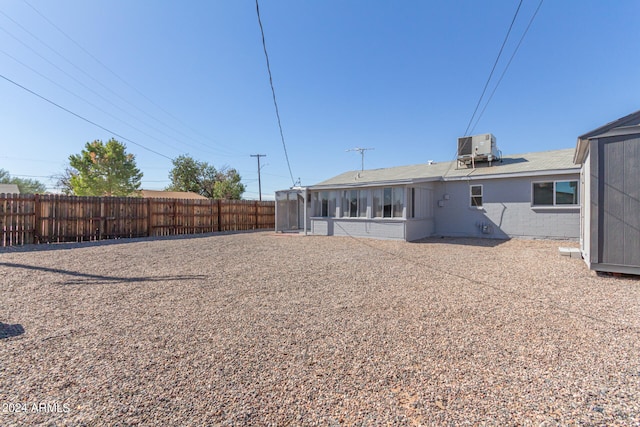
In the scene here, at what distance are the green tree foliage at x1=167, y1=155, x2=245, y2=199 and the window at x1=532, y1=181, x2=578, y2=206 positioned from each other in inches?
1384

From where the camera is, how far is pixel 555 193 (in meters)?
10.5

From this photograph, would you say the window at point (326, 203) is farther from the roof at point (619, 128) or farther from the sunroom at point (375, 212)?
the roof at point (619, 128)

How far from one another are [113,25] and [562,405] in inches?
649

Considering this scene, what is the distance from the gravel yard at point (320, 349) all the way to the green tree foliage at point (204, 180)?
3452 centimetres

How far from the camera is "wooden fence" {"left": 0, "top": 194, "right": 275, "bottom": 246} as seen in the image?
10203 mm

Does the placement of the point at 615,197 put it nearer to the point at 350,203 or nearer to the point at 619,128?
the point at 619,128

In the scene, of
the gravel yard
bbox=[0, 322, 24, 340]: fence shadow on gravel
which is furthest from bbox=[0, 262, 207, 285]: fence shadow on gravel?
bbox=[0, 322, 24, 340]: fence shadow on gravel

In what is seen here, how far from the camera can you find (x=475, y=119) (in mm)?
11609

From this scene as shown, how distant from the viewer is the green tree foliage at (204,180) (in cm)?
3931

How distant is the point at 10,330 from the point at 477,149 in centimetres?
1497

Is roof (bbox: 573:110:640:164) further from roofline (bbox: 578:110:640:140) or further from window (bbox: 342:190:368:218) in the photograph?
window (bbox: 342:190:368:218)

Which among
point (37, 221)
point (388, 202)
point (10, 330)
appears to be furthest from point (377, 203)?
point (37, 221)

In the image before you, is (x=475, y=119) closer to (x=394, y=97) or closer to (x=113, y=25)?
(x=394, y=97)

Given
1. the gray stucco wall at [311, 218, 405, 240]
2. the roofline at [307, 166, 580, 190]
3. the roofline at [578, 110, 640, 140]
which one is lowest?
the gray stucco wall at [311, 218, 405, 240]
